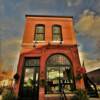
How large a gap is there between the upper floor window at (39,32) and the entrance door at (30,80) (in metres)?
2.26

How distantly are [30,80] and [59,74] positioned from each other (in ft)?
8.51

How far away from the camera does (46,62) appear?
12.5 metres

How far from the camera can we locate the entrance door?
1169cm

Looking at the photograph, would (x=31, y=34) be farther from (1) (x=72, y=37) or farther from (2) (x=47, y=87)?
(2) (x=47, y=87)

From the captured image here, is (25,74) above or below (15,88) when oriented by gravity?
above

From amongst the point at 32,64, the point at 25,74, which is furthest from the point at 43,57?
the point at 25,74

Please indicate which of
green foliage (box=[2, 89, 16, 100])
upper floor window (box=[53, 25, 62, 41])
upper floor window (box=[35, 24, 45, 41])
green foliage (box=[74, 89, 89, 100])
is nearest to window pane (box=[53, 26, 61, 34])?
upper floor window (box=[53, 25, 62, 41])

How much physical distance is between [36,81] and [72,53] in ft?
13.5

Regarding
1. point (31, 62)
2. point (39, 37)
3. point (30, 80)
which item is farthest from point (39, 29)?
point (30, 80)

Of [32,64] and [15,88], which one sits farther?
[32,64]

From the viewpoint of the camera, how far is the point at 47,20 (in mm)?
14562

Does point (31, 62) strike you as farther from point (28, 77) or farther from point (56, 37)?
point (56, 37)

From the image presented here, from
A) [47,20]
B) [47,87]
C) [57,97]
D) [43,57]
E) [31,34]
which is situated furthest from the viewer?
[47,20]

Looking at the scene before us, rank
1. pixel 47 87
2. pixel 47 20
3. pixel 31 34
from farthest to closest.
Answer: pixel 47 20 → pixel 31 34 → pixel 47 87
